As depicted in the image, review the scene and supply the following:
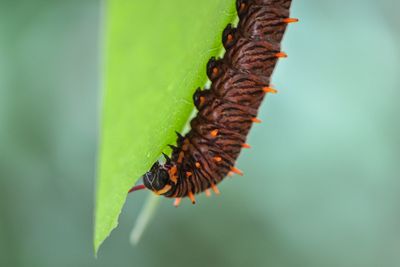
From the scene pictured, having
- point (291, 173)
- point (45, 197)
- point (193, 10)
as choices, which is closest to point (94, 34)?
point (45, 197)

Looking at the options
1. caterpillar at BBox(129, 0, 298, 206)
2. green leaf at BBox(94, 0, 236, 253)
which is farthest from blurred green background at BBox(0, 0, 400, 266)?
green leaf at BBox(94, 0, 236, 253)

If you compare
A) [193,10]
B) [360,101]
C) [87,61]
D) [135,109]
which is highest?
[193,10]

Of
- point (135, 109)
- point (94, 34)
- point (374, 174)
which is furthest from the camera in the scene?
point (374, 174)

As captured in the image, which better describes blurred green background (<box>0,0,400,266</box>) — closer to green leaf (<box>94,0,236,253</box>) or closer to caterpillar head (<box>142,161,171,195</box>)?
caterpillar head (<box>142,161,171,195</box>)

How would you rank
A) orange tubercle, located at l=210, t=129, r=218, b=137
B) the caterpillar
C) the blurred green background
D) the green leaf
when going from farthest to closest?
the blurred green background, orange tubercle, located at l=210, t=129, r=218, b=137, the caterpillar, the green leaf

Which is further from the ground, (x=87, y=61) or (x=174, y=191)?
(x=174, y=191)

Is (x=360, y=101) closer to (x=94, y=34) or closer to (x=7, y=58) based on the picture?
(x=94, y=34)

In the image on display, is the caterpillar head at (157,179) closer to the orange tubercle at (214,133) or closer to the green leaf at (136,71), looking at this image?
the orange tubercle at (214,133)
